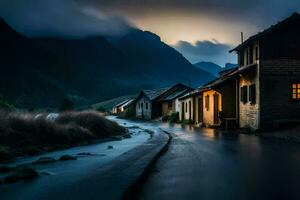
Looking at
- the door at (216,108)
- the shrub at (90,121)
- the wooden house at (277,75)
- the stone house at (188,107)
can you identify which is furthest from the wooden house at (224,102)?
the shrub at (90,121)

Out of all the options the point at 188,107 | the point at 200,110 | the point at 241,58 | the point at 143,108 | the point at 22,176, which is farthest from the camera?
the point at 143,108

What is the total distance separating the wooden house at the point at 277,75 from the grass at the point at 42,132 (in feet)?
31.0

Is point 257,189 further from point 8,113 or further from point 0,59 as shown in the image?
point 0,59

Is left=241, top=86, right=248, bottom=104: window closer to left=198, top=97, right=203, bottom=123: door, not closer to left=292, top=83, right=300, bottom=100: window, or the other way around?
left=292, top=83, right=300, bottom=100: window

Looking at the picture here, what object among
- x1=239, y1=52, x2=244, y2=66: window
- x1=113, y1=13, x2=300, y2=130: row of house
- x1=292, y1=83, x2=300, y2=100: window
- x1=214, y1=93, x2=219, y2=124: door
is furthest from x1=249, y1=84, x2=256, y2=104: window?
x1=214, y1=93, x2=219, y2=124: door

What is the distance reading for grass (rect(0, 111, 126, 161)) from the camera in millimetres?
15375

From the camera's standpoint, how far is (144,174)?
8258 millimetres

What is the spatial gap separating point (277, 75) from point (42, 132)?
46.5 ft

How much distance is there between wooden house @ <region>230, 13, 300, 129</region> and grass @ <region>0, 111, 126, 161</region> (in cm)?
944

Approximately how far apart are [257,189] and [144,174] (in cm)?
249

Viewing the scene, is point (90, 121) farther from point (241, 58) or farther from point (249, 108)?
point (241, 58)

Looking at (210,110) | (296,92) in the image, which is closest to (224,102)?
(210,110)

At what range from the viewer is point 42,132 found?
18.6 meters

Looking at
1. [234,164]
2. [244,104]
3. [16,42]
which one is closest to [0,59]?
[16,42]
